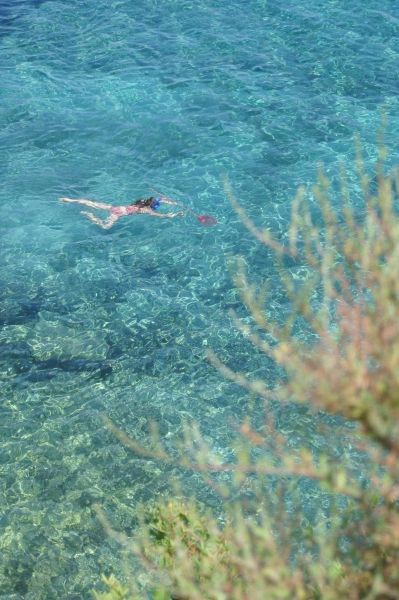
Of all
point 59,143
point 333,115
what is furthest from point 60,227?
point 333,115

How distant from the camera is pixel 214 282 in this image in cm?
1772

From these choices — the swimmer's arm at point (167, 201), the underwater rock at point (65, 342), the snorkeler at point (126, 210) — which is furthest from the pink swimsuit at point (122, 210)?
the underwater rock at point (65, 342)

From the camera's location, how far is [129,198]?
20109 mm

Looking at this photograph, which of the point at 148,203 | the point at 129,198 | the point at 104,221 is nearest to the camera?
the point at 148,203

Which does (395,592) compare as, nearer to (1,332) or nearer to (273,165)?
(1,332)

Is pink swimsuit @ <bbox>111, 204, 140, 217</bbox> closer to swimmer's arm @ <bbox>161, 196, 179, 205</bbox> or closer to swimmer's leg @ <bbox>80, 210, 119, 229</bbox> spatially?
swimmer's leg @ <bbox>80, 210, 119, 229</bbox>

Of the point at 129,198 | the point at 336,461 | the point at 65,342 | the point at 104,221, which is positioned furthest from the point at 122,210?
the point at 336,461

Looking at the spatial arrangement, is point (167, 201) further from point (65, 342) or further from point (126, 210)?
point (65, 342)

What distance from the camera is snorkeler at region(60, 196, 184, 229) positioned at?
19.2 meters

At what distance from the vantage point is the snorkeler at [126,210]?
63.0 ft

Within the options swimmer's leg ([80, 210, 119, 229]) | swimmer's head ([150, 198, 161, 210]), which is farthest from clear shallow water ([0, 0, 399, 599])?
swimmer's head ([150, 198, 161, 210])

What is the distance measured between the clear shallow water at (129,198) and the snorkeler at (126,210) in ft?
1.00

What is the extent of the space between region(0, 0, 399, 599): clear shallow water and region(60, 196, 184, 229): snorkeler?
305 millimetres

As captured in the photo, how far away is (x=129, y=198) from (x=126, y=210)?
2.51 ft
